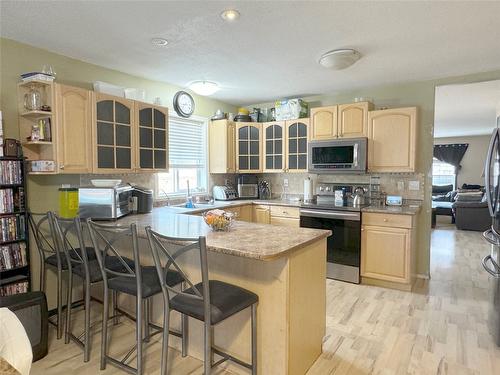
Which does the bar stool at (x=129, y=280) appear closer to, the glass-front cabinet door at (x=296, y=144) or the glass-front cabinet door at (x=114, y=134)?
the glass-front cabinet door at (x=114, y=134)

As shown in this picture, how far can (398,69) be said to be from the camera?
338 centimetres

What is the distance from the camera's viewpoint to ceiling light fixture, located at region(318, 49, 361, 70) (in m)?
2.80

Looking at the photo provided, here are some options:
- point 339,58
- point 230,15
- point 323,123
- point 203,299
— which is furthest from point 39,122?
point 323,123

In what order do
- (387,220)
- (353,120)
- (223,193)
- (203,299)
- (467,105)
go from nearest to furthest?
1. (203,299)
2. (387,220)
3. (353,120)
4. (223,193)
5. (467,105)

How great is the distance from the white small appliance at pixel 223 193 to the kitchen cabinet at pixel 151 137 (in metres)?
1.16

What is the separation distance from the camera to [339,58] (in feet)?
9.36

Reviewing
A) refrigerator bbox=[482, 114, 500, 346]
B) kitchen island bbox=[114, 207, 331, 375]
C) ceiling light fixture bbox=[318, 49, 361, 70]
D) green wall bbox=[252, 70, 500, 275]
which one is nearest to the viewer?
kitchen island bbox=[114, 207, 331, 375]

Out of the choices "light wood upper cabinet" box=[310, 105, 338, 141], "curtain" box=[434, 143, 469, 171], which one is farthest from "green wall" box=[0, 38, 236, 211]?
"curtain" box=[434, 143, 469, 171]

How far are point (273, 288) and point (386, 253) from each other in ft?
7.04

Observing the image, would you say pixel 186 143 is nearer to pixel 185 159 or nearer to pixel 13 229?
pixel 185 159

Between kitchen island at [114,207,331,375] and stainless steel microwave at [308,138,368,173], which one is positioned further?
stainless steel microwave at [308,138,368,173]

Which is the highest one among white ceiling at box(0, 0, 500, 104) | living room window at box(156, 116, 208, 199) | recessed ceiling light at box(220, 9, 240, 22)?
white ceiling at box(0, 0, 500, 104)

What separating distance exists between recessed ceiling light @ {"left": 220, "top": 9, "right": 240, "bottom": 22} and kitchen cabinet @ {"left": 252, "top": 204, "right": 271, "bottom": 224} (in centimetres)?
261

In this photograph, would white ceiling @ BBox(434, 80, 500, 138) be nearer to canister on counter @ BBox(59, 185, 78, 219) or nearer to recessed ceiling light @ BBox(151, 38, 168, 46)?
recessed ceiling light @ BBox(151, 38, 168, 46)
